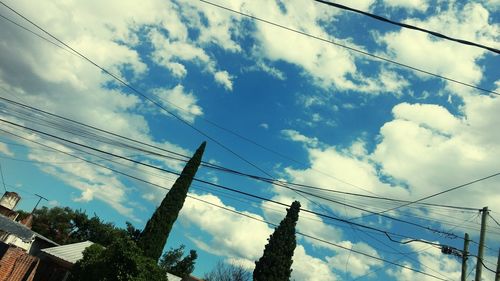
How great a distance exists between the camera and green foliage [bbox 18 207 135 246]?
65.8 meters

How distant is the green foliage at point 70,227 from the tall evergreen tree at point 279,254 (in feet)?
132

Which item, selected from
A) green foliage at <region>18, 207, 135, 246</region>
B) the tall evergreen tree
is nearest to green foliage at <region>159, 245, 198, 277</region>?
green foliage at <region>18, 207, 135, 246</region>

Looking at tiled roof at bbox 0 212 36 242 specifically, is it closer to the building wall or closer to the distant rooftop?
the distant rooftop

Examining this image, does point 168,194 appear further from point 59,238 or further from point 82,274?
point 59,238

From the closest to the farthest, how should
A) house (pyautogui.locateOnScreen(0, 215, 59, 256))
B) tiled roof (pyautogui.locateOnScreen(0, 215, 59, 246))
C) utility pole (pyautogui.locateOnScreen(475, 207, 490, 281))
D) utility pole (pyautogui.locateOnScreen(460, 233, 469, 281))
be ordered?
utility pole (pyautogui.locateOnScreen(475, 207, 490, 281)) < utility pole (pyautogui.locateOnScreen(460, 233, 469, 281)) < tiled roof (pyautogui.locateOnScreen(0, 215, 59, 246)) < house (pyautogui.locateOnScreen(0, 215, 59, 256))

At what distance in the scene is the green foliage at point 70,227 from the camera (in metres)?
65.8

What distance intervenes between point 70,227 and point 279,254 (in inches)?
1950

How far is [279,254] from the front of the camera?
30812 mm

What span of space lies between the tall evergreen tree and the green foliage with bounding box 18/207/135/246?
40.3 meters

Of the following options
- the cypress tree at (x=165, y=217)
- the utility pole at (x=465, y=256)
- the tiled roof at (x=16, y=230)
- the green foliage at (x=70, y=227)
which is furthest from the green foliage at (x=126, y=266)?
the green foliage at (x=70, y=227)

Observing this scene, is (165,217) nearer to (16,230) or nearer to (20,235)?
(20,235)

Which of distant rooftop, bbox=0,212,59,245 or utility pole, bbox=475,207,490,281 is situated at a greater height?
utility pole, bbox=475,207,490,281

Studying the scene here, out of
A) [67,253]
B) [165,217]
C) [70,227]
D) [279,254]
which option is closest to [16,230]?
[67,253]

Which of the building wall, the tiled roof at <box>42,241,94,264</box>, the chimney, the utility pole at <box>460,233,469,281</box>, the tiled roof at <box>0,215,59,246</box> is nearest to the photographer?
the utility pole at <box>460,233,469,281</box>
